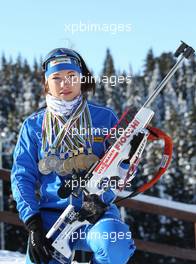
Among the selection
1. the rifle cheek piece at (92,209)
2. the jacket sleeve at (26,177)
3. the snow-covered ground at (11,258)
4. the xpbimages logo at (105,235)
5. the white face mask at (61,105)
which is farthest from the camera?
the snow-covered ground at (11,258)

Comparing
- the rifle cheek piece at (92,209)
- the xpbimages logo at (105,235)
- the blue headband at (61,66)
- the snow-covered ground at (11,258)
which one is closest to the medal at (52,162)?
the rifle cheek piece at (92,209)

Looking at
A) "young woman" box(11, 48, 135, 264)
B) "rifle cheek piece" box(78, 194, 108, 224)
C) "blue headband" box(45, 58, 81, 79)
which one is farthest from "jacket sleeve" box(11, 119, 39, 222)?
"blue headband" box(45, 58, 81, 79)

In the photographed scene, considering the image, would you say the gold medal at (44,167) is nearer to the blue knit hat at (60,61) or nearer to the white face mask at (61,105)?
the white face mask at (61,105)

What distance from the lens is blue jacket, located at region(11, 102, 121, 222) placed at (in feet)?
11.7

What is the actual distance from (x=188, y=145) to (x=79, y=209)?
54.1 m

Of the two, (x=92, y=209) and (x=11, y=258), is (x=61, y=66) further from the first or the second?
(x=11, y=258)

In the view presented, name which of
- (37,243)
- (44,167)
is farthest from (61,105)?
(37,243)

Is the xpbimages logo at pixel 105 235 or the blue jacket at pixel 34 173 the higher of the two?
the blue jacket at pixel 34 173

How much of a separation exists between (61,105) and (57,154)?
0.30 m

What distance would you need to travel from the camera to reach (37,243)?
346 cm

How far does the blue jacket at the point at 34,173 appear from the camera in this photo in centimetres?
357

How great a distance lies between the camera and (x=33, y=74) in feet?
350

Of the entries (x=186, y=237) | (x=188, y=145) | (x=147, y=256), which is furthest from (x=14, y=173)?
(x=188, y=145)

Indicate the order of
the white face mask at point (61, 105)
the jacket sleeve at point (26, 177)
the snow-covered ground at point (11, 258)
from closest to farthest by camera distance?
the jacket sleeve at point (26, 177), the white face mask at point (61, 105), the snow-covered ground at point (11, 258)
